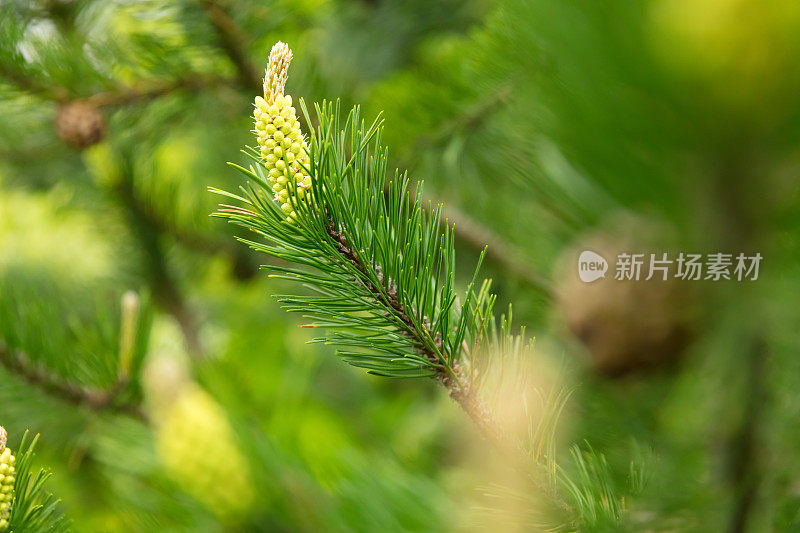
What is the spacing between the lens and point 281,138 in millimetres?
183

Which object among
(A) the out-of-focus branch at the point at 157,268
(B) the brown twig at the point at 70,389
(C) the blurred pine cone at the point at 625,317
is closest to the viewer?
(C) the blurred pine cone at the point at 625,317

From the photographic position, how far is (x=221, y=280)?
2.70ft

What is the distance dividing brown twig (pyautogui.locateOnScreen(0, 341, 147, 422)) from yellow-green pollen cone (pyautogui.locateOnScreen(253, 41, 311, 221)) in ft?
1.06

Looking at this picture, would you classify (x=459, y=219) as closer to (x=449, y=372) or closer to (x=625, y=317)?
(x=625, y=317)

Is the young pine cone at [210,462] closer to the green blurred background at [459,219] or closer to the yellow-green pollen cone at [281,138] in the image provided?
the green blurred background at [459,219]

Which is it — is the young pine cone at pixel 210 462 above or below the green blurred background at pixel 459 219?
below

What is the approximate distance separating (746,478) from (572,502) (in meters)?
0.08

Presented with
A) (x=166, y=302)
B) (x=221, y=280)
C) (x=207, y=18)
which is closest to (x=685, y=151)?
(x=207, y=18)

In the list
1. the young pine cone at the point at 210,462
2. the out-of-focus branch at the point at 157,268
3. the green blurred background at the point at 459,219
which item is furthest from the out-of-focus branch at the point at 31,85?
the young pine cone at the point at 210,462

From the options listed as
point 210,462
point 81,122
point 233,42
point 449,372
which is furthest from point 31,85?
point 449,372

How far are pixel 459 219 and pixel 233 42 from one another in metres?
0.21

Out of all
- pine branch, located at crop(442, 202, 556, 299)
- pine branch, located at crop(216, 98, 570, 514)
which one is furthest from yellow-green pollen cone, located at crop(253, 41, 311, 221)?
pine branch, located at crop(442, 202, 556, 299)

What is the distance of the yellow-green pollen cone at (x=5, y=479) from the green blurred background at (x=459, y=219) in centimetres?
11

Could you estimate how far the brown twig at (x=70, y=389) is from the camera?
43 cm
